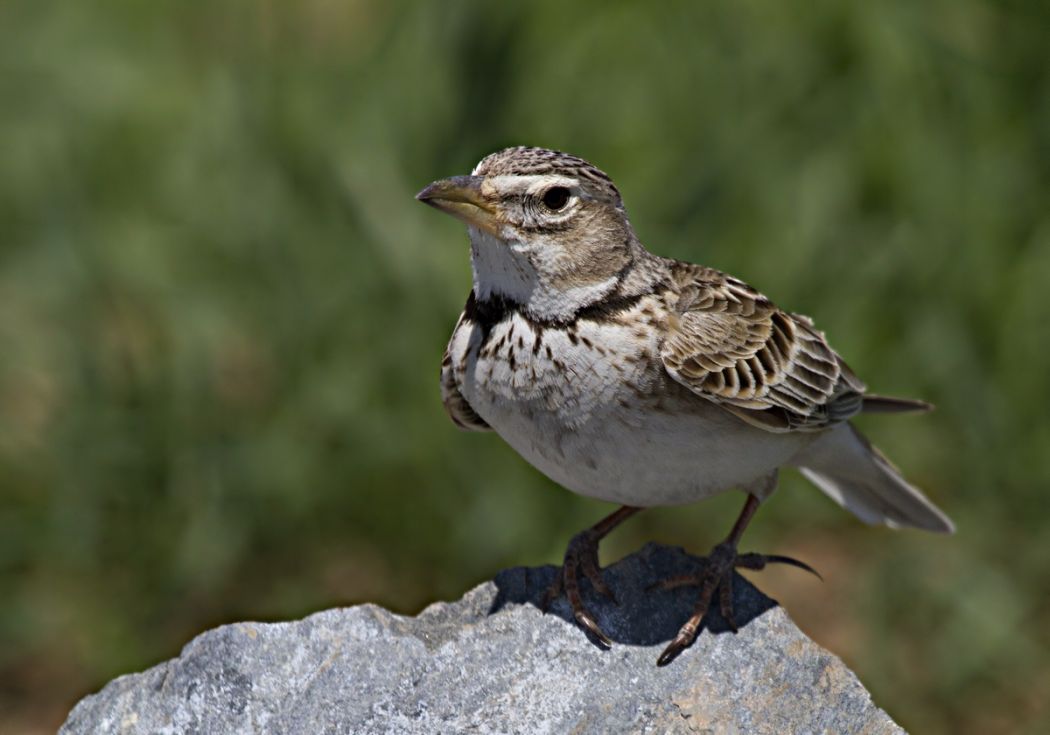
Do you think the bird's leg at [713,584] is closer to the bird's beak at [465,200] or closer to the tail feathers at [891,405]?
the tail feathers at [891,405]

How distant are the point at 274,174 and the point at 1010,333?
152 inches

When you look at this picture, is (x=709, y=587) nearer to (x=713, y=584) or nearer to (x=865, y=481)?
(x=713, y=584)

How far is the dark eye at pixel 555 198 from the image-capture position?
15.6 feet

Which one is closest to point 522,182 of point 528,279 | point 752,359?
point 528,279

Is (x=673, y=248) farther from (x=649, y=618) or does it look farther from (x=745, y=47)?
(x=649, y=618)

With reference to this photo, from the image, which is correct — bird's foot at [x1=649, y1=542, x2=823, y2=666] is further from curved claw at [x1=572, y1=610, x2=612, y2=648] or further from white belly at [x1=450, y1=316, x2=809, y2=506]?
white belly at [x1=450, y1=316, x2=809, y2=506]

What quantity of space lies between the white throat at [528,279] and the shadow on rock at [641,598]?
96cm

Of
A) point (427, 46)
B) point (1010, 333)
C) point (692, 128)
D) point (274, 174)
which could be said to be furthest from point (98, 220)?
point (1010, 333)

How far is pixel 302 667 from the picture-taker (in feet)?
15.3

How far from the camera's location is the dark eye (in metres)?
4.75

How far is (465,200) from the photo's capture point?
182 inches

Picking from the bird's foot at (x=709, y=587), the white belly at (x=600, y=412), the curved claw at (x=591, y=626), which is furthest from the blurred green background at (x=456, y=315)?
the white belly at (x=600, y=412)

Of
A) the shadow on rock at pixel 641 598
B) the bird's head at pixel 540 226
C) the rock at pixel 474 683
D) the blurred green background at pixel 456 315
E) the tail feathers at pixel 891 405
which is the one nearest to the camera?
the rock at pixel 474 683

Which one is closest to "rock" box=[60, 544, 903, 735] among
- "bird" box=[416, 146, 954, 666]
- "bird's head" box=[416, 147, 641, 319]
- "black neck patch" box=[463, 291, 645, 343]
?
"bird" box=[416, 146, 954, 666]
